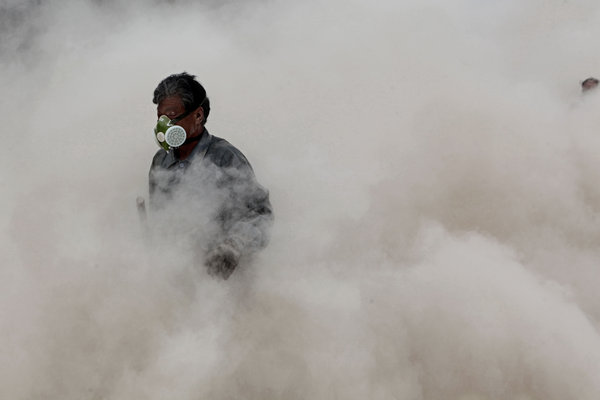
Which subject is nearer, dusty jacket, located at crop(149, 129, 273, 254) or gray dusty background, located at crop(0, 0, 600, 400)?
gray dusty background, located at crop(0, 0, 600, 400)

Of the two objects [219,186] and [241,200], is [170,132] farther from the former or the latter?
[241,200]

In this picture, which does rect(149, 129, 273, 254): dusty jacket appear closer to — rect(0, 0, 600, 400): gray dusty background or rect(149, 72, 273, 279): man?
rect(149, 72, 273, 279): man

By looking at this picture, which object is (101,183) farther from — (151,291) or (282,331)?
(282,331)

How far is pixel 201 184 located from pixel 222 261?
0.55 m

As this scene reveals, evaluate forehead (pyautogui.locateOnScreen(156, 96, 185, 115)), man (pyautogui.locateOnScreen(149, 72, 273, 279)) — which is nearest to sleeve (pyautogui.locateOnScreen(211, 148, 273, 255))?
man (pyautogui.locateOnScreen(149, 72, 273, 279))

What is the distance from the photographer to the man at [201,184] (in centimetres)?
236

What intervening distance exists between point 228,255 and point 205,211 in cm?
51

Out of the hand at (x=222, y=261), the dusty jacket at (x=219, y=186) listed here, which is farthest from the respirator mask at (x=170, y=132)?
the hand at (x=222, y=261)

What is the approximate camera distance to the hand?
86.0 inches

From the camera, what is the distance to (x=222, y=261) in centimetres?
218

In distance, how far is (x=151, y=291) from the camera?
8.66ft

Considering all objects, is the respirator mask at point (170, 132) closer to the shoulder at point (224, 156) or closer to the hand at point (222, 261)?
the shoulder at point (224, 156)

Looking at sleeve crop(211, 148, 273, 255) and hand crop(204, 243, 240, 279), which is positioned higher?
sleeve crop(211, 148, 273, 255)

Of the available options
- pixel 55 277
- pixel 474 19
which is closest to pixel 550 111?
pixel 474 19
